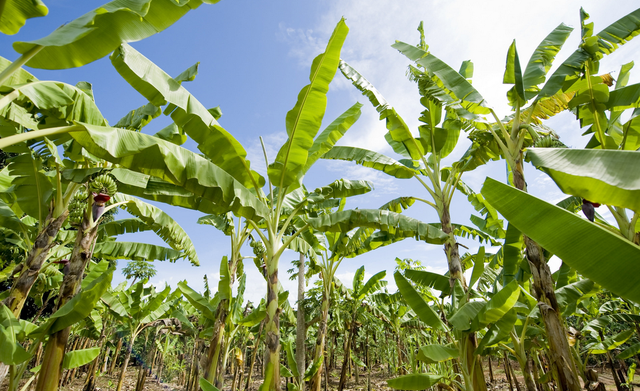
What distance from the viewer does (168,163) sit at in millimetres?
3227

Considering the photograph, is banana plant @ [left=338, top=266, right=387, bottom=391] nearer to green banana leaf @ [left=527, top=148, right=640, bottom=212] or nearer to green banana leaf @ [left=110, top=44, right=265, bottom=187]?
green banana leaf @ [left=110, top=44, right=265, bottom=187]

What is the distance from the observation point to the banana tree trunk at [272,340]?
3.70 m

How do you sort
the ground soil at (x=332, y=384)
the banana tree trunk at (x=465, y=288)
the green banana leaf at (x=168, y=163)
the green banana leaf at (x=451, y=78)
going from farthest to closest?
1. the ground soil at (x=332, y=384)
2. the green banana leaf at (x=451, y=78)
3. the banana tree trunk at (x=465, y=288)
4. the green banana leaf at (x=168, y=163)

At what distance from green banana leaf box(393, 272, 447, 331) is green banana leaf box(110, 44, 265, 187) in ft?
9.13

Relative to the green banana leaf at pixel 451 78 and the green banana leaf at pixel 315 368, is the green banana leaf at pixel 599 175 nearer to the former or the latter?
the green banana leaf at pixel 451 78

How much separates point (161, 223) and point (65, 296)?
2.12m

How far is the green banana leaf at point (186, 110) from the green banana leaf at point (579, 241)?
11.7ft

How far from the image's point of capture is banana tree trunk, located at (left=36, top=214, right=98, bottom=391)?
3.33 metres

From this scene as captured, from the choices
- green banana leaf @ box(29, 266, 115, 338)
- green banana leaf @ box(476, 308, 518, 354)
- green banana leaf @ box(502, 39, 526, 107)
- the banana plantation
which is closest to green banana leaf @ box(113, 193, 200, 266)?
the banana plantation

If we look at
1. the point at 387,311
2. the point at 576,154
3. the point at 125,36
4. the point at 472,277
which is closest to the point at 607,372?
the point at 387,311

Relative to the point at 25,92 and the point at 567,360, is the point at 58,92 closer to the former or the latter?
the point at 25,92

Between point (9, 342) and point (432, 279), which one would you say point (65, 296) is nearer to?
point (9, 342)

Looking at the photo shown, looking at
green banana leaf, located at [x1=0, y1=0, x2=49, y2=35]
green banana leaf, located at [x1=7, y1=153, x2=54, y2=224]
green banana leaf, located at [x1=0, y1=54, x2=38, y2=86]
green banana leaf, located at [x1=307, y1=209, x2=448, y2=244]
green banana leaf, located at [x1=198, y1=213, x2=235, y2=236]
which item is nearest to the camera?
green banana leaf, located at [x1=0, y1=0, x2=49, y2=35]

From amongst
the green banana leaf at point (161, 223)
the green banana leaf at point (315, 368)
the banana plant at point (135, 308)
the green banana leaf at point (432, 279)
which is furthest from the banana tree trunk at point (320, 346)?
the banana plant at point (135, 308)
